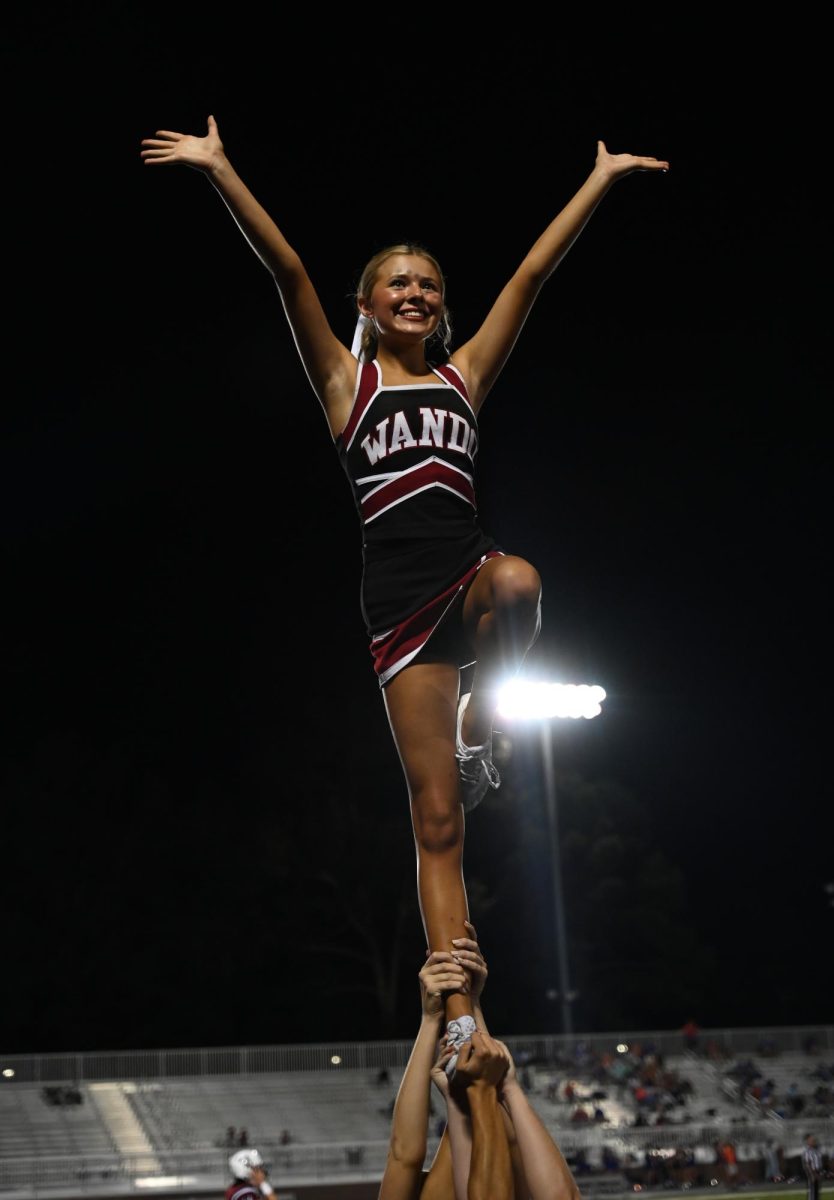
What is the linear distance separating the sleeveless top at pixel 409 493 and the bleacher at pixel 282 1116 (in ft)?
80.2

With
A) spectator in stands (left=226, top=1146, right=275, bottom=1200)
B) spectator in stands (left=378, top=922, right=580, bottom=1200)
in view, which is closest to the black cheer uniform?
spectator in stands (left=378, top=922, right=580, bottom=1200)

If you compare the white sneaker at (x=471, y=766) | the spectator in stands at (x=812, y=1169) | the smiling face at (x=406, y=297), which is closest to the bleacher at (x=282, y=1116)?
the spectator in stands at (x=812, y=1169)

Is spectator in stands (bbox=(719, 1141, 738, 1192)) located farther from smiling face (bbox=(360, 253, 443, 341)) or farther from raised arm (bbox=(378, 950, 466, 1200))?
smiling face (bbox=(360, 253, 443, 341))

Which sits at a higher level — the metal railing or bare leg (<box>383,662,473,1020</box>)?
the metal railing

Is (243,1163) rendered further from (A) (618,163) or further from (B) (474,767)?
(A) (618,163)

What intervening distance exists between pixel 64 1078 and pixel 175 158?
2933 centimetres

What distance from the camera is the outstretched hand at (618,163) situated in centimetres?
546

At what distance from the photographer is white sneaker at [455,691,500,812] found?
4.73m

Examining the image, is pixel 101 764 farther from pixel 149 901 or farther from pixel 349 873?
pixel 349 873

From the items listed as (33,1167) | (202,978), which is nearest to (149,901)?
(202,978)

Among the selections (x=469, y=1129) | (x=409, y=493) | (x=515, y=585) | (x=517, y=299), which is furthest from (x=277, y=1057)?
(x=515, y=585)

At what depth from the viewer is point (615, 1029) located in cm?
4475

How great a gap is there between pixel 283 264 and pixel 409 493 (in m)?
0.89

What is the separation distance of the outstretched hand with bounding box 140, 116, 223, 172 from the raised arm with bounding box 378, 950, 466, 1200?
2.74 metres
